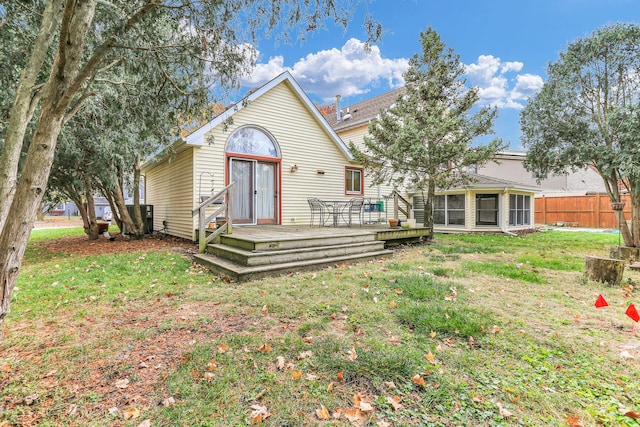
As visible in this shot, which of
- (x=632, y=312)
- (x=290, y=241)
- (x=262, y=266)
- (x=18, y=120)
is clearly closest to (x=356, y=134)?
(x=290, y=241)

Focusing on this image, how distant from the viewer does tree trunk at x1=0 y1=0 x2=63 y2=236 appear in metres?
2.15

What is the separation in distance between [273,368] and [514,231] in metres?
15.3

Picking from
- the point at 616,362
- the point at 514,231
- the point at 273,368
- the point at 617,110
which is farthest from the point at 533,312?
the point at 514,231

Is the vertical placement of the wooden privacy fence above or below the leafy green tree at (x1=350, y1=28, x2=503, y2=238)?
below

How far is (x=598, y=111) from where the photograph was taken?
763 centimetres

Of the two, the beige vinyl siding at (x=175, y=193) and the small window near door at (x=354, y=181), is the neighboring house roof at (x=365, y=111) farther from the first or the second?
the beige vinyl siding at (x=175, y=193)

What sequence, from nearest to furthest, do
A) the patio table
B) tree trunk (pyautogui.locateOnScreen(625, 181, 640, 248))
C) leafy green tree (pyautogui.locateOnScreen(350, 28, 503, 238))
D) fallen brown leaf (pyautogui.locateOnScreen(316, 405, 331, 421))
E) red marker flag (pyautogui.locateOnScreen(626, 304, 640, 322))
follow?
1. fallen brown leaf (pyautogui.locateOnScreen(316, 405, 331, 421))
2. red marker flag (pyautogui.locateOnScreen(626, 304, 640, 322))
3. tree trunk (pyautogui.locateOnScreen(625, 181, 640, 248))
4. leafy green tree (pyautogui.locateOnScreen(350, 28, 503, 238))
5. the patio table

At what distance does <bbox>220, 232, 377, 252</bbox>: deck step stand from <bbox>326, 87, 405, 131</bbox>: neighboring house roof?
32.5 ft

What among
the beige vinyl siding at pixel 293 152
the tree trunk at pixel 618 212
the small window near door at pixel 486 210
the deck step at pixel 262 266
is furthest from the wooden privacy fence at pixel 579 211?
the deck step at pixel 262 266

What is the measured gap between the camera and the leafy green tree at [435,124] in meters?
8.67

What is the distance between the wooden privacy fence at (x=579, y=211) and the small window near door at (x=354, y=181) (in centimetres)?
1468

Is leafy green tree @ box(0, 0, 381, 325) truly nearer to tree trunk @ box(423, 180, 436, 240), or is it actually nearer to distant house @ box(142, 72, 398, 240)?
distant house @ box(142, 72, 398, 240)

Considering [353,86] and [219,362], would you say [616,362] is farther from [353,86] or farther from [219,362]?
[353,86]

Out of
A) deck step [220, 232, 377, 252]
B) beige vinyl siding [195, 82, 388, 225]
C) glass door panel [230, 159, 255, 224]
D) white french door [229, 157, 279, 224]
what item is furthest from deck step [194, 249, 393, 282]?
beige vinyl siding [195, 82, 388, 225]
